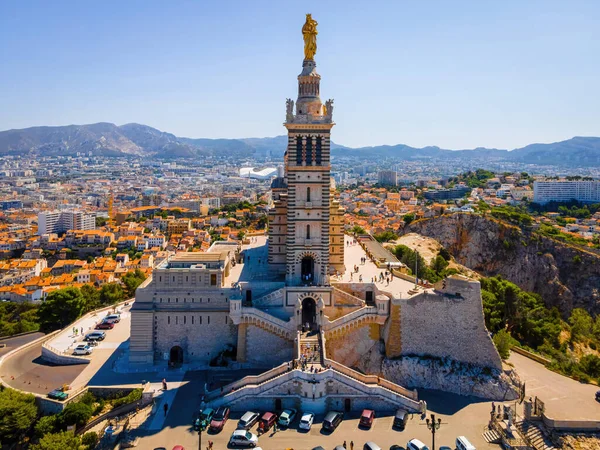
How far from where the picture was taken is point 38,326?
50688 millimetres

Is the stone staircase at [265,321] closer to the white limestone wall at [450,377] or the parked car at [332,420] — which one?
the white limestone wall at [450,377]

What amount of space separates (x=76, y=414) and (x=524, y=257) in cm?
7394

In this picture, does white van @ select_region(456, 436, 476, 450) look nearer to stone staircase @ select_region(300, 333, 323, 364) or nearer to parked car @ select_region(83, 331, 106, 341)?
stone staircase @ select_region(300, 333, 323, 364)

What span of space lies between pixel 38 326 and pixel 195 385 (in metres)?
24.4

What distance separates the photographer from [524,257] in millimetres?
84438

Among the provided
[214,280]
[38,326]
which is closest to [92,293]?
[38,326]

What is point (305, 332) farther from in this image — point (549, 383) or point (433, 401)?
point (549, 383)

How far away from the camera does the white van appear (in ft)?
91.7

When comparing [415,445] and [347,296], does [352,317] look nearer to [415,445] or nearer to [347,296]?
[347,296]

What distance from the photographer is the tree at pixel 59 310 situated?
163ft

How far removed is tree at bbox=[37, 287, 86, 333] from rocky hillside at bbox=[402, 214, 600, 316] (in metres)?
63.7

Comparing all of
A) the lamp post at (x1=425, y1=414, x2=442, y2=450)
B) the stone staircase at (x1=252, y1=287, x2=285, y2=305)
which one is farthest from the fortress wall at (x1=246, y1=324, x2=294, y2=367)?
the lamp post at (x1=425, y1=414, x2=442, y2=450)

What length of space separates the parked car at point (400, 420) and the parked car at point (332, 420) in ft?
10.8

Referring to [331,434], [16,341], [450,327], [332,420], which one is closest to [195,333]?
[332,420]
